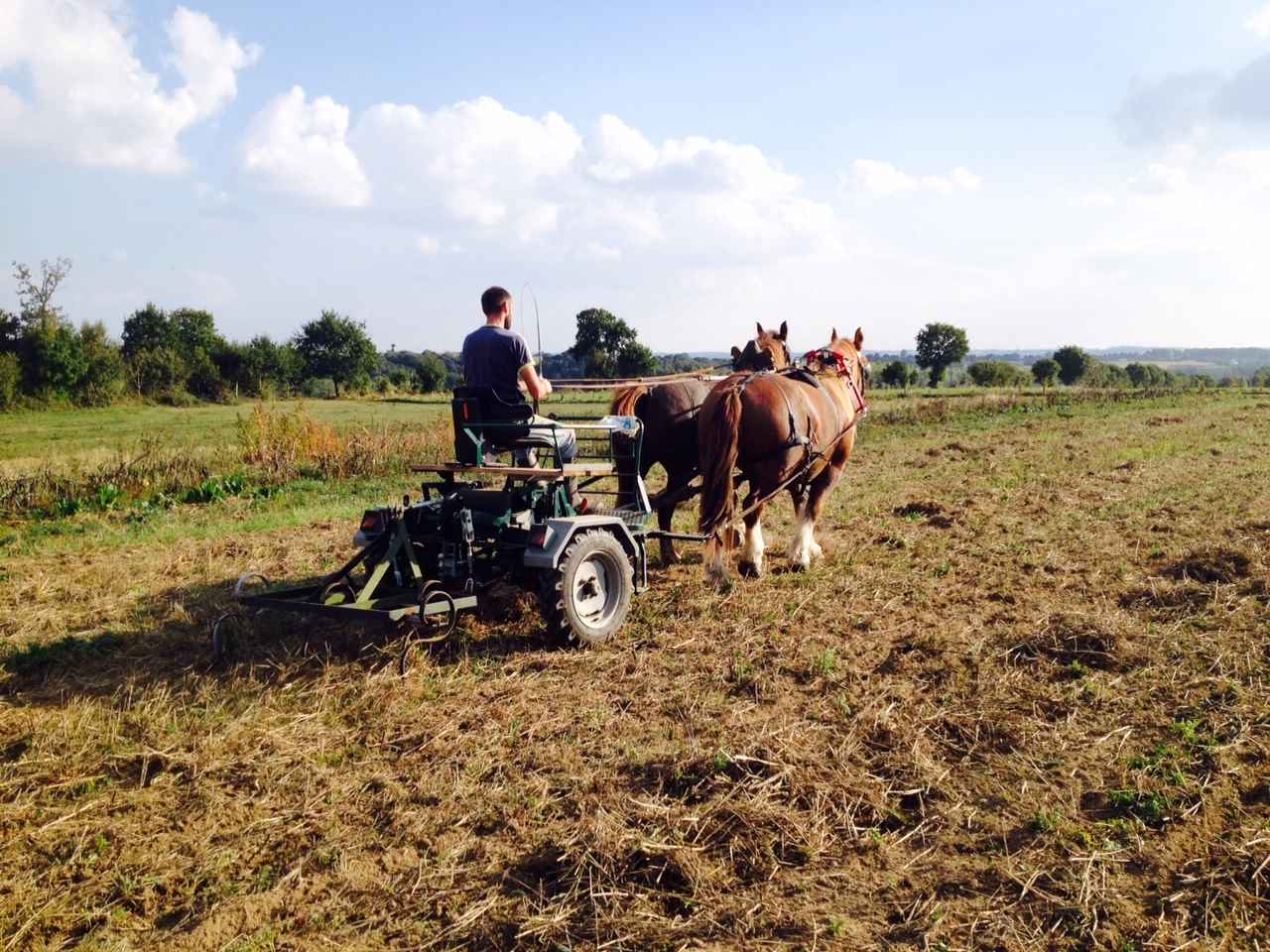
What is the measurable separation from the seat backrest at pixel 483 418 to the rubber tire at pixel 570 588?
879mm

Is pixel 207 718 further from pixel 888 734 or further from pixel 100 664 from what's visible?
pixel 888 734

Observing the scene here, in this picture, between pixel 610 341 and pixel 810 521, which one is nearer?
pixel 810 521

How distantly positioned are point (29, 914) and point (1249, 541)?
366 inches

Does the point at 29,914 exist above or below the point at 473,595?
below

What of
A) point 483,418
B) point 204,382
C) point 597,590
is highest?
point 204,382

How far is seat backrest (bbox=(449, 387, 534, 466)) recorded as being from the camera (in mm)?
5512

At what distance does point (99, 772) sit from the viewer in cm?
406

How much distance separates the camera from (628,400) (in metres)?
8.00

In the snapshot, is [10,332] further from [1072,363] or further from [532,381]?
[1072,363]

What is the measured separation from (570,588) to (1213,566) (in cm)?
551

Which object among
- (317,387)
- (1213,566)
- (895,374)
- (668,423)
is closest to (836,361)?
(668,423)

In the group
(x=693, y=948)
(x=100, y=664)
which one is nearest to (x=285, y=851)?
(x=693, y=948)

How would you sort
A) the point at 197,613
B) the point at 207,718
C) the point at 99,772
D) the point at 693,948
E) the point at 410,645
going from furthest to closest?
the point at 197,613, the point at 410,645, the point at 207,718, the point at 99,772, the point at 693,948

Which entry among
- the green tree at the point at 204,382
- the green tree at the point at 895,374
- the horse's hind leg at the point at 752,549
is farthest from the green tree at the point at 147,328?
the horse's hind leg at the point at 752,549
